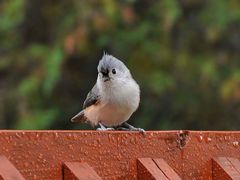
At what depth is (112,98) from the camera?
16.4 ft

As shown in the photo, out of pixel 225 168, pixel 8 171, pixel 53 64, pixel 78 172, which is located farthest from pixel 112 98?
pixel 53 64

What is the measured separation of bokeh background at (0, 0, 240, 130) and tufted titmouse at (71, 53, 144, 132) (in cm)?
356

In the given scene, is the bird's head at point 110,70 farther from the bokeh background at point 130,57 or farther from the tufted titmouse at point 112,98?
the bokeh background at point 130,57

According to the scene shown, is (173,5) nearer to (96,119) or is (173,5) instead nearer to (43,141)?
(96,119)

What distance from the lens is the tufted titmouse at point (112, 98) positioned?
16.2ft

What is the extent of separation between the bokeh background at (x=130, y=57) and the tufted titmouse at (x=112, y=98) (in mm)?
3558

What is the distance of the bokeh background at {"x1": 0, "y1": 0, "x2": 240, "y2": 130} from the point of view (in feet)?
29.9

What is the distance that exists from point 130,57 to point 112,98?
15.7 ft

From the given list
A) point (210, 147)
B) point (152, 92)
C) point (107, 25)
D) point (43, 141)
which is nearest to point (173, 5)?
point (107, 25)

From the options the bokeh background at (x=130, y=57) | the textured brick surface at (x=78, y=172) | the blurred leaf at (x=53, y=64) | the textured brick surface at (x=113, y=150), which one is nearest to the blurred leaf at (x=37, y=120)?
the bokeh background at (x=130, y=57)

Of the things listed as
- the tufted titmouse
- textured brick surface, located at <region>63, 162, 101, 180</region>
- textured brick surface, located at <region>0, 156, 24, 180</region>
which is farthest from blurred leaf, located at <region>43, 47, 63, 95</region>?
textured brick surface, located at <region>0, 156, 24, 180</region>

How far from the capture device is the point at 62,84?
10.5 m

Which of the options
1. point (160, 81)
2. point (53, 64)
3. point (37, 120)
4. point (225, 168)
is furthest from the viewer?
point (160, 81)

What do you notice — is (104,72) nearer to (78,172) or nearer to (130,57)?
(78,172)
